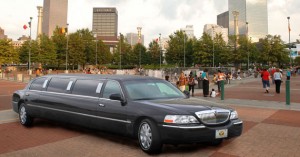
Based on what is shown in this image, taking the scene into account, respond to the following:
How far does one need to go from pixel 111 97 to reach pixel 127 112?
51 centimetres

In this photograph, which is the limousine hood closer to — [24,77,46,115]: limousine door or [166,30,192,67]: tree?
[24,77,46,115]: limousine door

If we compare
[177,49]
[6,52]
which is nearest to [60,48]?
[6,52]

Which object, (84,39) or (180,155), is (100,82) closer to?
(180,155)

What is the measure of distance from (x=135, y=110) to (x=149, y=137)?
624 millimetres

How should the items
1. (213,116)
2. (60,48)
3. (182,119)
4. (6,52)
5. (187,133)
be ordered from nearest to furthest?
(187,133), (182,119), (213,116), (6,52), (60,48)

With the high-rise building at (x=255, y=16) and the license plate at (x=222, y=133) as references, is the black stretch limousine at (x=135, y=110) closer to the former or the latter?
the license plate at (x=222, y=133)

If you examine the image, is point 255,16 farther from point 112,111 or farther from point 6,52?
point 112,111

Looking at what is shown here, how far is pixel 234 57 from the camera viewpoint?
71688 mm

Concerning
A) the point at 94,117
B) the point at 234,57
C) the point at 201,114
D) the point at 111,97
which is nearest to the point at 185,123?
the point at 201,114

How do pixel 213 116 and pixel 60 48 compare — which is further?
pixel 60 48

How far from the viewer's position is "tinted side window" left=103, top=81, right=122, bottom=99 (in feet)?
Result: 22.1

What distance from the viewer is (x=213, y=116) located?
5.73 metres

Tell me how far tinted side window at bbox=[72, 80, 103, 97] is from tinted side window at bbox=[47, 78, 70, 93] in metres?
0.49

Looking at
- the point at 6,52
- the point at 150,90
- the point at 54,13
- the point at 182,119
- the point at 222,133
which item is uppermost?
the point at 54,13
